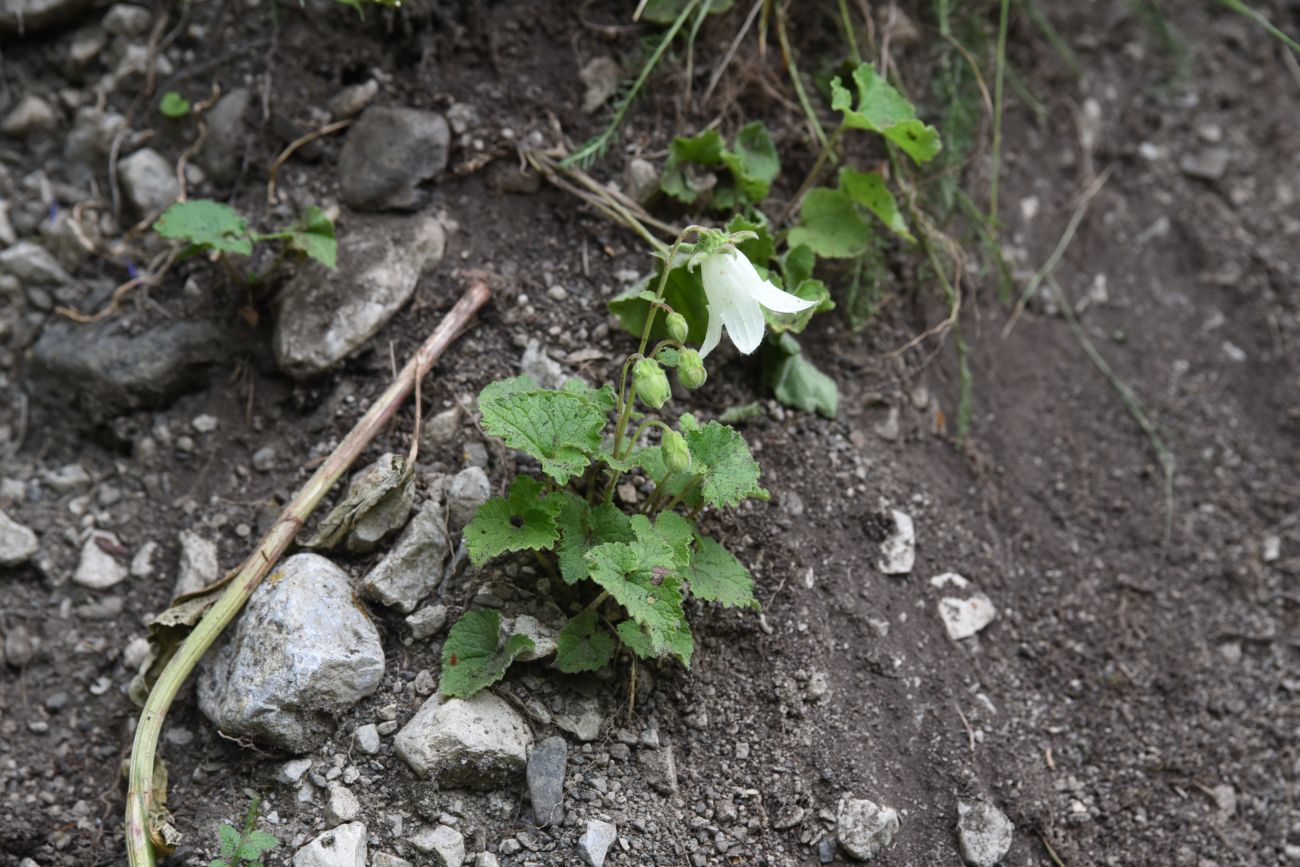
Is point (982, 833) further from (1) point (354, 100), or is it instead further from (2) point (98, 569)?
(1) point (354, 100)

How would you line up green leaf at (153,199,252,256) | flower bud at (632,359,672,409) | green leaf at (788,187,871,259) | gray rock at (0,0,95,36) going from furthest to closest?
gray rock at (0,0,95,36) < green leaf at (788,187,871,259) < green leaf at (153,199,252,256) < flower bud at (632,359,672,409)

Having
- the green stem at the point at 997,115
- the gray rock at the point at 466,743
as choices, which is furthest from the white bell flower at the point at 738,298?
the green stem at the point at 997,115

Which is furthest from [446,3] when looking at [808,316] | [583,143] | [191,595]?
[191,595]

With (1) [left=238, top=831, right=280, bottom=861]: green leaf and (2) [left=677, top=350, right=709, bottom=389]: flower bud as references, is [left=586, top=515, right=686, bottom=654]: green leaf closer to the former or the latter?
(2) [left=677, top=350, right=709, bottom=389]: flower bud

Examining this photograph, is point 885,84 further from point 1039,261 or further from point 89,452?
point 89,452

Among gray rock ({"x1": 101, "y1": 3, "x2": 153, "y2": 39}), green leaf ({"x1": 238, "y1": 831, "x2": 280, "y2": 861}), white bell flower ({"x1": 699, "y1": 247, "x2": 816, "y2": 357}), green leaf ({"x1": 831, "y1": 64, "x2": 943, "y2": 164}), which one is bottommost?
green leaf ({"x1": 238, "y1": 831, "x2": 280, "y2": 861})

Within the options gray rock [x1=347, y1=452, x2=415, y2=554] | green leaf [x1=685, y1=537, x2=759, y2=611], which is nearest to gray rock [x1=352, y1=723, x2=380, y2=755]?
gray rock [x1=347, y1=452, x2=415, y2=554]
